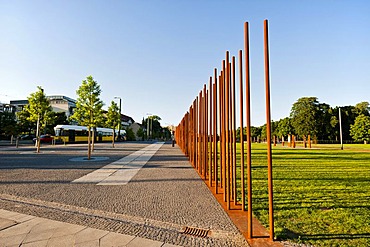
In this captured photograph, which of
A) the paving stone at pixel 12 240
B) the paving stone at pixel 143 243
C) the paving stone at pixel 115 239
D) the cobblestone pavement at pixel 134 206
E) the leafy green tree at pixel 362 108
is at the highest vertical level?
the leafy green tree at pixel 362 108

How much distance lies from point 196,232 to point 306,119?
45.4m

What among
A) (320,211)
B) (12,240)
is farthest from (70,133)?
(320,211)

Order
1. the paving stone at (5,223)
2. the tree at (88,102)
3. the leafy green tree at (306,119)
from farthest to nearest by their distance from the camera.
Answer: the leafy green tree at (306,119)
the tree at (88,102)
the paving stone at (5,223)

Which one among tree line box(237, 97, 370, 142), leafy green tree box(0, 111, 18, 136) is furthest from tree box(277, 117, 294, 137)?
leafy green tree box(0, 111, 18, 136)

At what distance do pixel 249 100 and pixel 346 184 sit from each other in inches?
197

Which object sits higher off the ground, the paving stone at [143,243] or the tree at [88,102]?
the tree at [88,102]

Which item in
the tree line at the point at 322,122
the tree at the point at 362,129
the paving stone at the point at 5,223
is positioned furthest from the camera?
the tree at the point at 362,129

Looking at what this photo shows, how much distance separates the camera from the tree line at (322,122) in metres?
43.3

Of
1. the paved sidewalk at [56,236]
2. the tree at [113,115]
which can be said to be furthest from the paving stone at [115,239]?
the tree at [113,115]

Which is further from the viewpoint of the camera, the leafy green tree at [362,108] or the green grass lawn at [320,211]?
the leafy green tree at [362,108]

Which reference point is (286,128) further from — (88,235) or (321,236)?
(88,235)

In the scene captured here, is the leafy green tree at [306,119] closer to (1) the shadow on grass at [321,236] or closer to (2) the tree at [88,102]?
(2) the tree at [88,102]

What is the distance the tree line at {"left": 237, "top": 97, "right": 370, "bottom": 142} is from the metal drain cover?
28.3 meters

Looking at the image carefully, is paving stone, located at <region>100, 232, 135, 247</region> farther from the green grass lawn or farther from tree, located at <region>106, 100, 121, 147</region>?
tree, located at <region>106, 100, 121, 147</region>
